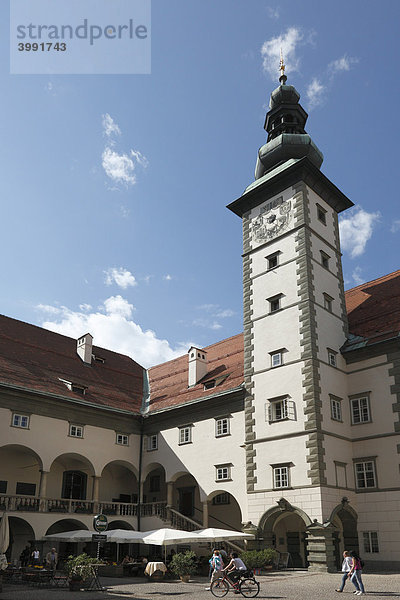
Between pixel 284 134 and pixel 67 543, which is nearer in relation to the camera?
pixel 67 543

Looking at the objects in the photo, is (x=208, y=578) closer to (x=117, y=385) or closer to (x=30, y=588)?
(x=30, y=588)

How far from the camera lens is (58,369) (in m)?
35.9

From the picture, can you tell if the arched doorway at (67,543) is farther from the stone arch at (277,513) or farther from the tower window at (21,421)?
the stone arch at (277,513)

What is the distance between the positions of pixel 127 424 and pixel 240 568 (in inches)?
747

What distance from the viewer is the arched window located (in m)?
33.6

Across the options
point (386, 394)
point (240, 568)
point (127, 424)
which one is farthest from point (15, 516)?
point (386, 394)

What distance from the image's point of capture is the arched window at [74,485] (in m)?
33.6

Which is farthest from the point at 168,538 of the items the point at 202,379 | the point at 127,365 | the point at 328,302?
the point at 127,365

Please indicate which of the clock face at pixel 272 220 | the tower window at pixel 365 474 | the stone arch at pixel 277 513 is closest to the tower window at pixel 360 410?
the tower window at pixel 365 474

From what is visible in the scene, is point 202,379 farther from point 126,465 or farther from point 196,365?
point 126,465

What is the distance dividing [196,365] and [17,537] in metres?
14.4

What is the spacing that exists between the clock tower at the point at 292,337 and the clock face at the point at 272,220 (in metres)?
0.07

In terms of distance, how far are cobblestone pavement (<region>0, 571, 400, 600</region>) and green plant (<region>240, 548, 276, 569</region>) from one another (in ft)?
2.77

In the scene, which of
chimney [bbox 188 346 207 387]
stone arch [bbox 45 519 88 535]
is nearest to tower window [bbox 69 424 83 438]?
stone arch [bbox 45 519 88 535]
